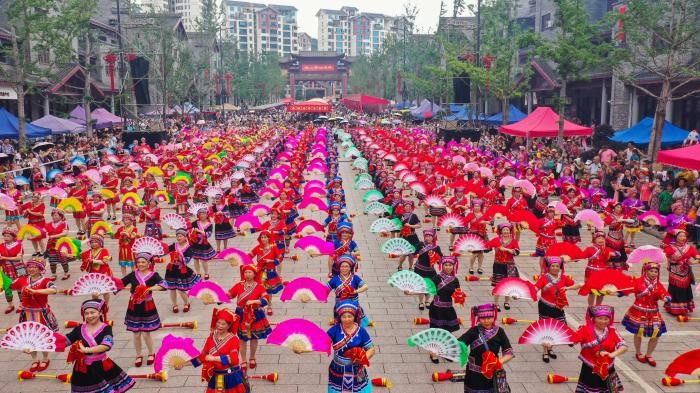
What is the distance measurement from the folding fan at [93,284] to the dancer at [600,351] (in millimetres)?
6052

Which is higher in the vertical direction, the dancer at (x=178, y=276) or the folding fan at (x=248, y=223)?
the folding fan at (x=248, y=223)

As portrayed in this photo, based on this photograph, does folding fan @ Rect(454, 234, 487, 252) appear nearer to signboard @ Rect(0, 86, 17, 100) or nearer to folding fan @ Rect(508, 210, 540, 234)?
folding fan @ Rect(508, 210, 540, 234)

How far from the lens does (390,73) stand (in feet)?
274

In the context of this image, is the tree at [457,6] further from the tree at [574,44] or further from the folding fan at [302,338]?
the folding fan at [302,338]

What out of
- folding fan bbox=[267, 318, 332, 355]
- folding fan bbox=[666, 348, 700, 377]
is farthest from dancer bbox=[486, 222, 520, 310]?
folding fan bbox=[267, 318, 332, 355]

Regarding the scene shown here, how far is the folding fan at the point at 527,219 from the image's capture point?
1245 centimetres

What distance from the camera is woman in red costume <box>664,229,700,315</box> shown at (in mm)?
9734

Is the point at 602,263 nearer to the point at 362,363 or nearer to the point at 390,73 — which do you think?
the point at 362,363

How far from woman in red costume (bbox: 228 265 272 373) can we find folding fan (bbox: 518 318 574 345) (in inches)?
139

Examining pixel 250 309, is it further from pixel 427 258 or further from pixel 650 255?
pixel 650 255

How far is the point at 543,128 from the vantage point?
2608cm

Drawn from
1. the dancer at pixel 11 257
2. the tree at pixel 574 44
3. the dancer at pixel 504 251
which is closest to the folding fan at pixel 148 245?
the dancer at pixel 11 257

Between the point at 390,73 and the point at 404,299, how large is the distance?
7495 cm

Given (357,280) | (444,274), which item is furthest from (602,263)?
(357,280)
